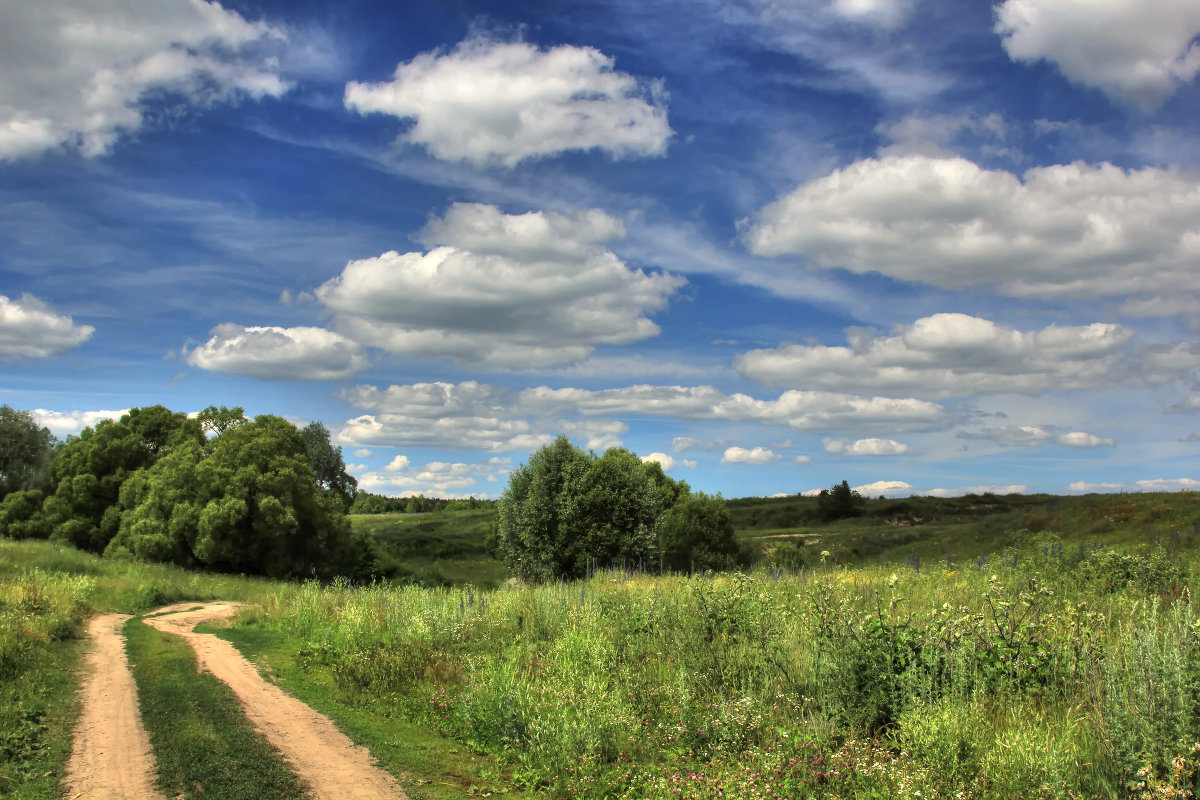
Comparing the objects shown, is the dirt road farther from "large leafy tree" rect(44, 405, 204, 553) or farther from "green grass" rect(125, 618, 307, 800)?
"large leafy tree" rect(44, 405, 204, 553)

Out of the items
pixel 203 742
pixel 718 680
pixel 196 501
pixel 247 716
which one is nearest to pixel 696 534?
pixel 196 501

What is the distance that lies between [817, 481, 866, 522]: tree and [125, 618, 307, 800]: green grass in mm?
62300

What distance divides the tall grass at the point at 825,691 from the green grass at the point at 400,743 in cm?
21

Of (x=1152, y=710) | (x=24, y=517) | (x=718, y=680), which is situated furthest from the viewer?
(x=24, y=517)

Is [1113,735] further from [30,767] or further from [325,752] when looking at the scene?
[30,767]

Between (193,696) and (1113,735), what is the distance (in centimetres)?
1084

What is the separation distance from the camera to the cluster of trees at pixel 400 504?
398ft

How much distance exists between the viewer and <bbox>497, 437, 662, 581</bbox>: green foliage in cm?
2711

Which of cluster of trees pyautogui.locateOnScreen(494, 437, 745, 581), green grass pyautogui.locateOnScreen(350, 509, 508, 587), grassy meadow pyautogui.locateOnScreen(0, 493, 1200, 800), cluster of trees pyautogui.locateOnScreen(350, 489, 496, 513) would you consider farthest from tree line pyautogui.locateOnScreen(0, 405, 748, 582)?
→ cluster of trees pyautogui.locateOnScreen(350, 489, 496, 513)

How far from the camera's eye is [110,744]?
801 centimetres

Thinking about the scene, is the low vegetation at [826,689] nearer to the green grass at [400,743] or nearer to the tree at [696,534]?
the green grass at [400,743]

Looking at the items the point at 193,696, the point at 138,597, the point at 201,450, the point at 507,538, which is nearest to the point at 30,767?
the point at 193,696

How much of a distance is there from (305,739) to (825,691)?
5.84 metres

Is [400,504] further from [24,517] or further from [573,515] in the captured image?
[573,515]
